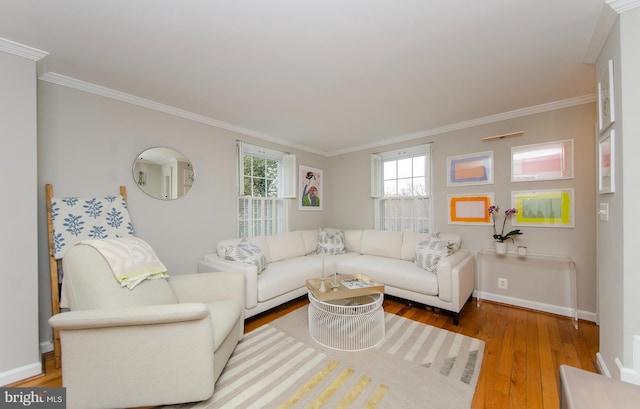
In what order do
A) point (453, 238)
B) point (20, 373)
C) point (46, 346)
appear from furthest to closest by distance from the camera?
1. point (453, 238)
2. point (46, 346)
3. point (20, 373)

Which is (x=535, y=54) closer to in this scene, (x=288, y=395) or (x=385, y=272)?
(x=385, y=272)

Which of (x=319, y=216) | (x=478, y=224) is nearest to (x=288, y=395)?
(x=478, y=224)

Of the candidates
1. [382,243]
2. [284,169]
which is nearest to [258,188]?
[284,169]

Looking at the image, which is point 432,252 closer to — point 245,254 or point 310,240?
point 310,240

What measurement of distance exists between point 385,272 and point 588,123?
2602mm

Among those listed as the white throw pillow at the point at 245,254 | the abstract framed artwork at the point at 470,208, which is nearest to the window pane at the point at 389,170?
the abstract framed artwork at the point at 470,208

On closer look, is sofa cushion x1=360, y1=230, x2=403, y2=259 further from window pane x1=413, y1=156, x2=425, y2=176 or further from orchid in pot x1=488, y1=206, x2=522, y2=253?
orchid in pot x1=488, y1=206, x2=522, y2=253

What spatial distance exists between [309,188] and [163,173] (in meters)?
2.27

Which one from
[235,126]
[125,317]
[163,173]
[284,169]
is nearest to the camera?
[125,317]

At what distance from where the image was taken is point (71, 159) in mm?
2078

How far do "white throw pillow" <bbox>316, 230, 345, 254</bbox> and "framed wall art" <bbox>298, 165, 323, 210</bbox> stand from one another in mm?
648

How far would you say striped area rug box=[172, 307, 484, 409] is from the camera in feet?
4.74

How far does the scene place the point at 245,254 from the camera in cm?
263

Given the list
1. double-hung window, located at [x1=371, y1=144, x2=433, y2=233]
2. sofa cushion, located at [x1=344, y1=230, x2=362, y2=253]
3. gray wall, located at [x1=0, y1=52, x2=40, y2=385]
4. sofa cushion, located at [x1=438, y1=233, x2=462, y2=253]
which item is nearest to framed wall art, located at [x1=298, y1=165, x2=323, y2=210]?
sofa cushion, located at [x1=344, y1=230, x2=362, y2=253]
